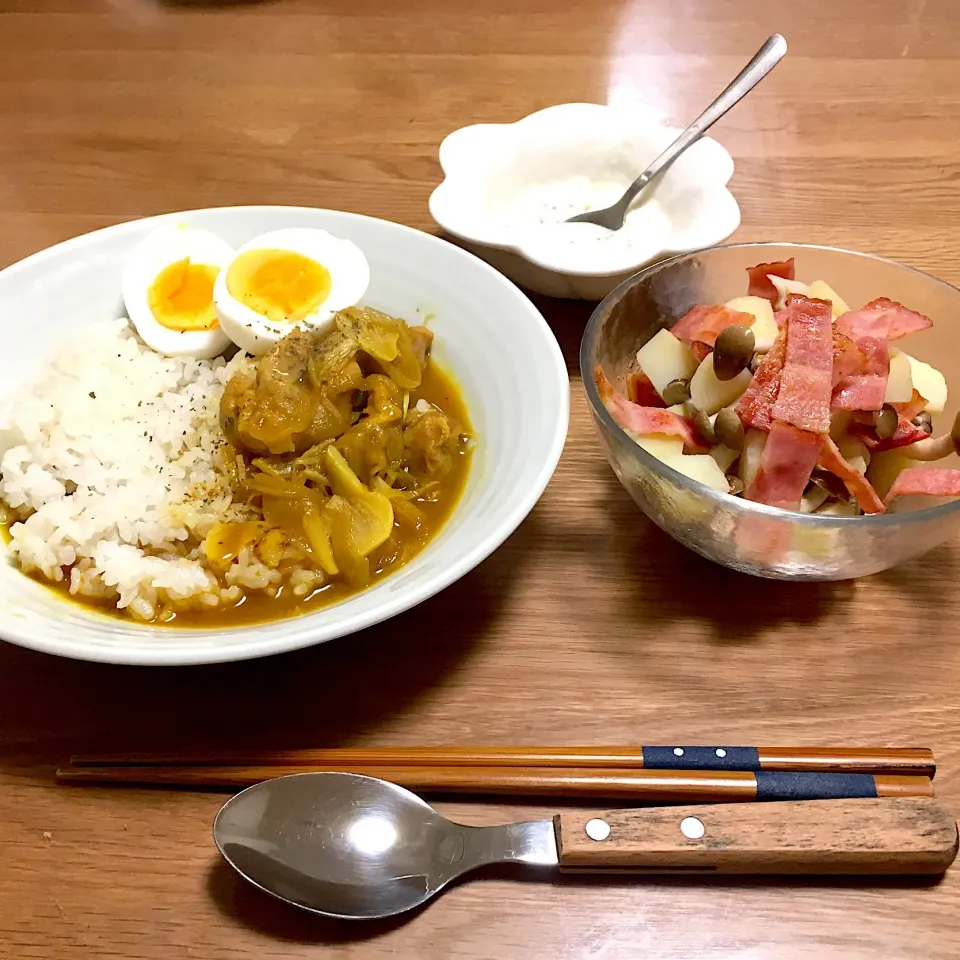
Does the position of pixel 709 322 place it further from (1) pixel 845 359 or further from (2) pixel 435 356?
(2) pixel 435 356

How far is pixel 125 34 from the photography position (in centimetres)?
272

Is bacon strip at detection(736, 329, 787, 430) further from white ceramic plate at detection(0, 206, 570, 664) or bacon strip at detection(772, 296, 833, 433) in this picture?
white ceramic plate at detection(0, 206, 570, 664)

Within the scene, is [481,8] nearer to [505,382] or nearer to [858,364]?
[505,382]

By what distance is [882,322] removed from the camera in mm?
1184

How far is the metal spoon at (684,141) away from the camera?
176cm

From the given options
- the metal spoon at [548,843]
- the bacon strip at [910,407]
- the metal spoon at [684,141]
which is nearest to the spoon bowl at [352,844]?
the metal spoon at [548,843]

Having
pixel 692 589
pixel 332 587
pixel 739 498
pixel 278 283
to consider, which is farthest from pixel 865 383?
pixel 278 283

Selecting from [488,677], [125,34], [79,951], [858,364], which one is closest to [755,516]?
[858,364]

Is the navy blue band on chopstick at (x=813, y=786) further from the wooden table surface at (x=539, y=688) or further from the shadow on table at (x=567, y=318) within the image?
the shadow on table at (x=567, y=318)

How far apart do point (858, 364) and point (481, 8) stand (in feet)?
7.33

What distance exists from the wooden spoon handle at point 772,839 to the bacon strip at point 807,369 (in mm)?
451

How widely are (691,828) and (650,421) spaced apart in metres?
0.52

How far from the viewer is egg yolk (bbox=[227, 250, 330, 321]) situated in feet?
4.98

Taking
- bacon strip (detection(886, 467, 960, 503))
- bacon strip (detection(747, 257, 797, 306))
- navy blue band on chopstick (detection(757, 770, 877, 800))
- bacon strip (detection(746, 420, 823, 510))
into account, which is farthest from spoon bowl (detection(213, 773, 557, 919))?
bacon strip (detection(747, 257, 797, 306))
